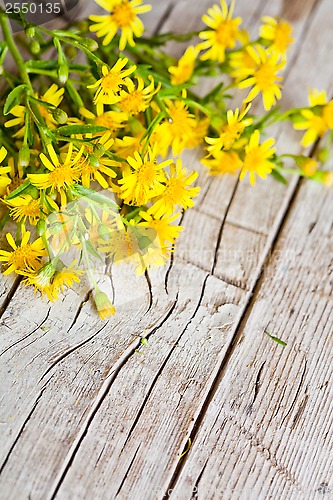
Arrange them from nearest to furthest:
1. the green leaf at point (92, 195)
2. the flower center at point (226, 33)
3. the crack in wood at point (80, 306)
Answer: the green leaf at point (92, 195) < the crack in wood at point (80, 306) < the flower center at point (226, 33)

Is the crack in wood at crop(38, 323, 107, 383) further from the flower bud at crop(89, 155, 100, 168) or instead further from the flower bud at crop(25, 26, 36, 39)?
the flower bud at crop(25, 26, 36, 39)

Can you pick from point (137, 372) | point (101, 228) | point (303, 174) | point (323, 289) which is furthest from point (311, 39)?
point (137, 372)

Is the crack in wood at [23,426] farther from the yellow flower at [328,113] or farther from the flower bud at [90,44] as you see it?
the yellow flower at [328,113]

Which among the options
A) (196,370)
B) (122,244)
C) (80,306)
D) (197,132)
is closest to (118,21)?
Result: (197,132)

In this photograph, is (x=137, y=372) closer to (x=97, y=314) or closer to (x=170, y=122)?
(x=97, y=314)

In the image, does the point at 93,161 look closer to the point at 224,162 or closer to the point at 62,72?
the point at 62,72

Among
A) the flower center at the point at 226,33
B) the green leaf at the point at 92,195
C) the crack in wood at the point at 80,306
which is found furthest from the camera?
the flower center at the point at 226,33

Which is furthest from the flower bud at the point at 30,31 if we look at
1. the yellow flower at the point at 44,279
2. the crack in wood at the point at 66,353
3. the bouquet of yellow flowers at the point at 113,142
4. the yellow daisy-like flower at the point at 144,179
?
the crack in wood at the point at 66,353
